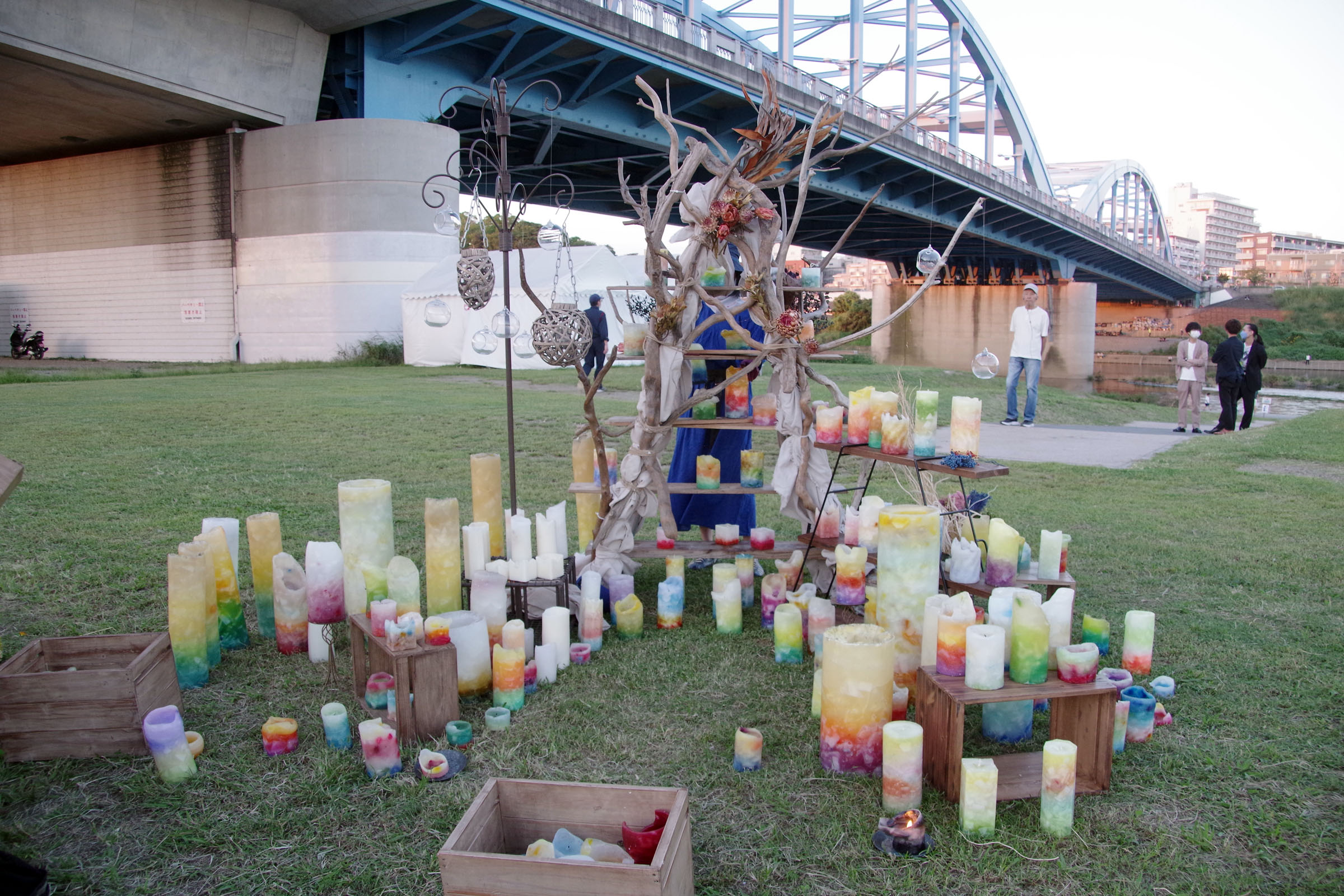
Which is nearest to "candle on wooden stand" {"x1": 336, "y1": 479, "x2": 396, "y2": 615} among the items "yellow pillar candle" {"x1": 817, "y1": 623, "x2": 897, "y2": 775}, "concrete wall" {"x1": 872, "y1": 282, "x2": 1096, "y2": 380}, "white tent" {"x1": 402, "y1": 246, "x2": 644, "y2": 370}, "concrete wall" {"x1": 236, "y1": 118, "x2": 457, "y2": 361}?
"yellow pillar candle" {"x1": 817, "y1": 623, "x2": 897, "y2": 775}

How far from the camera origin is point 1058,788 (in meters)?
2.35

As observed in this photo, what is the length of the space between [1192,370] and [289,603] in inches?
478

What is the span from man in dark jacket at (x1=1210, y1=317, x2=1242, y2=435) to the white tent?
388 inches

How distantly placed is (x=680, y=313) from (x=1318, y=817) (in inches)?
114

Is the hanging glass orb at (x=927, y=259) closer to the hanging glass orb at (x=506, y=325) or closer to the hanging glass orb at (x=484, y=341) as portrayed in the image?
the hanging glass orb at (x=484, y=341)

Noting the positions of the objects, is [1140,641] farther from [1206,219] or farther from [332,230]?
[1206,219]

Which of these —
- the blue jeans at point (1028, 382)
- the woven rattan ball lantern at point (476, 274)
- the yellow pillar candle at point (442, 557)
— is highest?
the woven rattan ball lantern at point (476, 274)

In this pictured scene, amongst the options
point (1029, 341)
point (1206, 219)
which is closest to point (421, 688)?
point (1029, 341)

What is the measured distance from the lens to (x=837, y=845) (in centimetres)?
232

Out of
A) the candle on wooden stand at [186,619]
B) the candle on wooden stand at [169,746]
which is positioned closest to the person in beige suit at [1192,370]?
the candle on wooden stand at [186,619]

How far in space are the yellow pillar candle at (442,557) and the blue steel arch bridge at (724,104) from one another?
1.98 meters

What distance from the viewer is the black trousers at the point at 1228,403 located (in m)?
12.1

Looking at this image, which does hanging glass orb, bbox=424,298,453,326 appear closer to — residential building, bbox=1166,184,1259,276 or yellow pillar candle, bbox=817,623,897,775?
yellow pillar candle, bbox=817,623,897,775

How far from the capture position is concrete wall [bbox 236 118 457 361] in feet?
59.8
